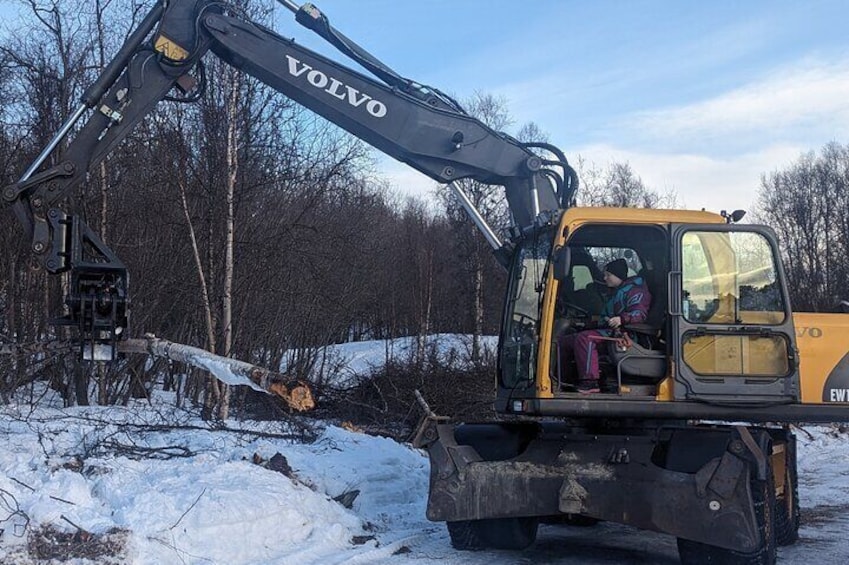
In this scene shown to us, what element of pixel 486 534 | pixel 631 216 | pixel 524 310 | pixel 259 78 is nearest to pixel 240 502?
pixel 486 534

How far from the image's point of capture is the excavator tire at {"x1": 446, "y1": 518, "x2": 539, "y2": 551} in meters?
8.09

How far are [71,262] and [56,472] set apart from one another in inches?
75.7

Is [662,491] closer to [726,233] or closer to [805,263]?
[726,233]

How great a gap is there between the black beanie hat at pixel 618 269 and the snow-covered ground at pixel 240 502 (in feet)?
8.27

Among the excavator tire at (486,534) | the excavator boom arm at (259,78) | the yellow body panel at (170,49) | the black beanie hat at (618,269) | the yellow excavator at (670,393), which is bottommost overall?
the excavator tire at (486,534)

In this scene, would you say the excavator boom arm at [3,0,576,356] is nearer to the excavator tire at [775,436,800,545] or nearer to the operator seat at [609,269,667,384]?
the operator seat at [609,269,667,384]

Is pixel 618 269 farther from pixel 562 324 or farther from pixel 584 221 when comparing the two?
pixel 562 324

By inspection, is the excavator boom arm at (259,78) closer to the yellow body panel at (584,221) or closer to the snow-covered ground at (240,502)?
the yellow body panel at (584,221)

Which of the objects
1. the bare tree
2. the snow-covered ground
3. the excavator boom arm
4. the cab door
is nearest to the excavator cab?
the cab door

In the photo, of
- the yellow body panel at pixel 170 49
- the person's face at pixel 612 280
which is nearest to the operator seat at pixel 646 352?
the person's face at pixel 612 280

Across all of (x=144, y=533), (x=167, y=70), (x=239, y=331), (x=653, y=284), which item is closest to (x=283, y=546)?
(x=144, y=533)

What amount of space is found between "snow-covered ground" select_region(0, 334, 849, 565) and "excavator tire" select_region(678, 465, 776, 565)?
78 centimetres

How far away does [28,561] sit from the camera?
21.1 feet

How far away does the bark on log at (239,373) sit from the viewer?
771cm
